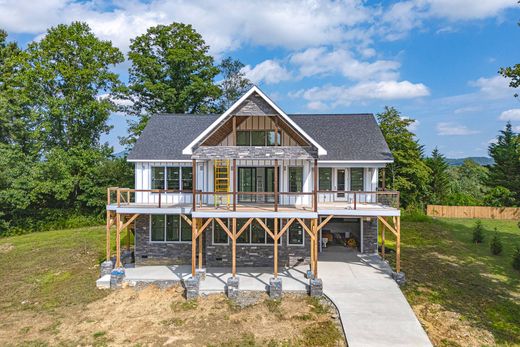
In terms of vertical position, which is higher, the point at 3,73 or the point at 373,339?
the point at 3,73

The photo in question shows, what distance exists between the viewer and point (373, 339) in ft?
34.2

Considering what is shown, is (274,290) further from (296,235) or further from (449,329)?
(449,329)

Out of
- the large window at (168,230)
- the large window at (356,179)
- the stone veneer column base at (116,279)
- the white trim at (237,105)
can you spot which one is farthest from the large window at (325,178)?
the stone veneer column base at (116,279)

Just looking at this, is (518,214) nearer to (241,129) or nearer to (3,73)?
(241,129)

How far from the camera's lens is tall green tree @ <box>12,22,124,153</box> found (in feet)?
97.8

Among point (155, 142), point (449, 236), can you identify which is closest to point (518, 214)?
point (449, 236)

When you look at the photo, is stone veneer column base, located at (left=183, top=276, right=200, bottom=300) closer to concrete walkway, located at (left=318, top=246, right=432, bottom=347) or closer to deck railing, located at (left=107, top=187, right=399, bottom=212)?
deck railing, located at (left=107, top=187, right=399, bottom=212)

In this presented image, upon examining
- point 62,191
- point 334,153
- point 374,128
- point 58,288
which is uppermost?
point 374,128

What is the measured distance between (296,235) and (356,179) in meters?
4.67

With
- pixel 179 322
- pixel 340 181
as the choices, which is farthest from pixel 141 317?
pixel 340 181

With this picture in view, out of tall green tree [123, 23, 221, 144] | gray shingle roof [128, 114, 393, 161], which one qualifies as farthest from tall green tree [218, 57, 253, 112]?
gray shingle roof [128, 114, 393, 161]

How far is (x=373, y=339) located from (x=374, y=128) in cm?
1308

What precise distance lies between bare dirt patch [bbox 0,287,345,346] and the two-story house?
178 centimetres

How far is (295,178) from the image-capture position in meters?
17.0
